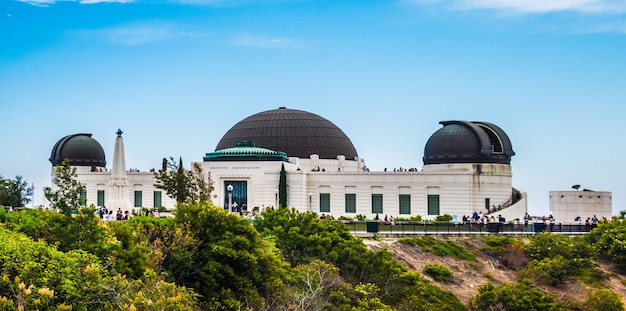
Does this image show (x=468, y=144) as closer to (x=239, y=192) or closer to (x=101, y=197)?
(x=239, y=192)

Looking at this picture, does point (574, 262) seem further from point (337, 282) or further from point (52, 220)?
point (52, 220)

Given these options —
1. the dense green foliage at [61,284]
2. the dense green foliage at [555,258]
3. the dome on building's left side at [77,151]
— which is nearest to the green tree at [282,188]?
the dense green foliage at [555,258]

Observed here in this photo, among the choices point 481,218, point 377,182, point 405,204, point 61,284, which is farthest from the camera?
point 377,182

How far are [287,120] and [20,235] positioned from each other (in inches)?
2076

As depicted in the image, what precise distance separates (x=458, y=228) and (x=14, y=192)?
126 feet

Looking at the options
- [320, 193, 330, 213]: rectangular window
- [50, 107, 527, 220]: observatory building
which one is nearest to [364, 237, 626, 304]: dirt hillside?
[50, 107, 527, 220]: observatory building

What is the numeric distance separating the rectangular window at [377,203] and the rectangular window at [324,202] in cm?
350

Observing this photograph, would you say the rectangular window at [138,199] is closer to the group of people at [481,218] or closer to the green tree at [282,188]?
the green tree at [282,188]

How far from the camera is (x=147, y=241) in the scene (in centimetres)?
3547

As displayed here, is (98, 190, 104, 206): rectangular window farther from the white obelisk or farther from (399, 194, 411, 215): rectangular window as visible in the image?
(399, 194, 411, 215): rectangular window

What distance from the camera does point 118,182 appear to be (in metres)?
56.1

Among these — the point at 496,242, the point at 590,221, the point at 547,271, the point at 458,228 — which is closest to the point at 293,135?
the point at 458,228

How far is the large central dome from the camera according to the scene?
78.1 meters

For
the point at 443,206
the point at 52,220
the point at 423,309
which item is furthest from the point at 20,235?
the point at 443,206
